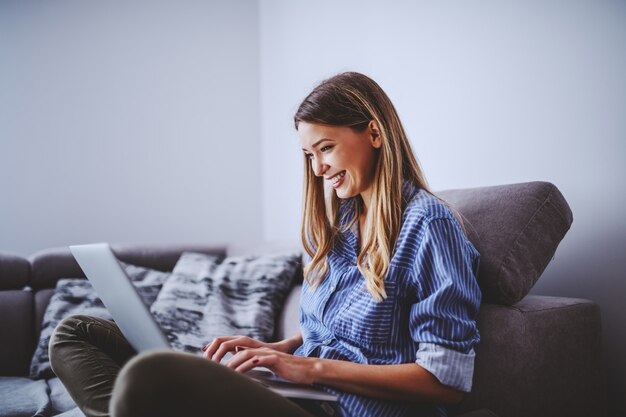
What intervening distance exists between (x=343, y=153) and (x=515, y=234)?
0.41 m

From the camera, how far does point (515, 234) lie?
3.62 ft

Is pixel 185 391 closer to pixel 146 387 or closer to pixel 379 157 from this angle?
pixel 146 387

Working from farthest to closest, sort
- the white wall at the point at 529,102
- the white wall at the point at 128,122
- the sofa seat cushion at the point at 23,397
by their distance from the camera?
the white wall at the point at 128,122
the sofa seat cushion at the point at 23,397
the white wall at the point at 529,102

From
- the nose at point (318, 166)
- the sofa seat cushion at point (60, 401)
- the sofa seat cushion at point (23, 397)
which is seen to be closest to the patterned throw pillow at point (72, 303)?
the sofa seat cushion at point (23, 397)

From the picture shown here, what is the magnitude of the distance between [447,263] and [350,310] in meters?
0.22

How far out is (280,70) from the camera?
2848mm

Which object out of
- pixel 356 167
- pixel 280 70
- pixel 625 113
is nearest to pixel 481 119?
pixel 625 113

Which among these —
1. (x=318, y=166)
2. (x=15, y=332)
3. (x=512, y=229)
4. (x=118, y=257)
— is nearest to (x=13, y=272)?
(x=15, y=332)

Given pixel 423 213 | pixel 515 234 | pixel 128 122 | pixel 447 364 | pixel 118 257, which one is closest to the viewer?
pixel 447 364

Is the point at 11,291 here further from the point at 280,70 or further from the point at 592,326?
the point at 592,326

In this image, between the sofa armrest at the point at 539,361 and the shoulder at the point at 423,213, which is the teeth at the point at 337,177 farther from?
the sofa armrest at the point at 539,361

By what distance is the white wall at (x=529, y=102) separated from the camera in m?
1.18

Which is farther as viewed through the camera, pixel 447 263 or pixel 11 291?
pixel 11 291

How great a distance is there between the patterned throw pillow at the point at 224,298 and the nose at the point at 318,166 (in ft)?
2.62
